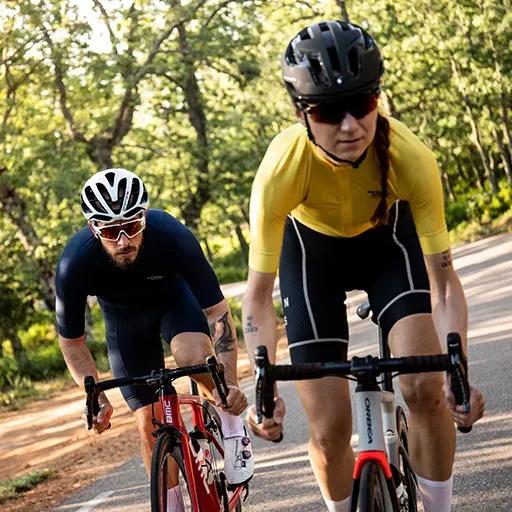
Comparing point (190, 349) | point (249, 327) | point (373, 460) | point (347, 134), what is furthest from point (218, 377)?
point (347, 134)

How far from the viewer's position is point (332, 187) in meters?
3.86

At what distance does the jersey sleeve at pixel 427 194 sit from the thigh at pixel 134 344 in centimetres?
203

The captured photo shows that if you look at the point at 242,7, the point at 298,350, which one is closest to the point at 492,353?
the point at 298,350

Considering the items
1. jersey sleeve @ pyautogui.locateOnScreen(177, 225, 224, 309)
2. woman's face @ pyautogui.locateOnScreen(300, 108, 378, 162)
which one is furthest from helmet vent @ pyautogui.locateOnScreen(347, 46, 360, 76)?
jersey sleeve @ pyautogui.locateOnScreen(177, 225, 224, 309)

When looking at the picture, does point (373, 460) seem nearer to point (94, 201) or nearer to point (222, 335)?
point (222, 335)

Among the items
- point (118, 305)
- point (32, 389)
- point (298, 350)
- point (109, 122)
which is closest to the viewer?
point (298, 350)

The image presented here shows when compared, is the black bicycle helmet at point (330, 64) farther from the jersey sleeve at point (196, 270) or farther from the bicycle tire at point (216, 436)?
the bicycle tire at point (216, 436)

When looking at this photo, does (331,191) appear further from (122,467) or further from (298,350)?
(122,467)

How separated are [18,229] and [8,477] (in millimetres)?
11222

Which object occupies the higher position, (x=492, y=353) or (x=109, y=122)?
(x=109, y=122)

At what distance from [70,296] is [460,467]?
2664 mm

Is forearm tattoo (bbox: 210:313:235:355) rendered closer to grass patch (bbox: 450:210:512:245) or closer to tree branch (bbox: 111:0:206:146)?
tree branch (bbox: 111:0:206:146)

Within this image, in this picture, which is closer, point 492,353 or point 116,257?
point 116,257

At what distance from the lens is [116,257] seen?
196 inches
